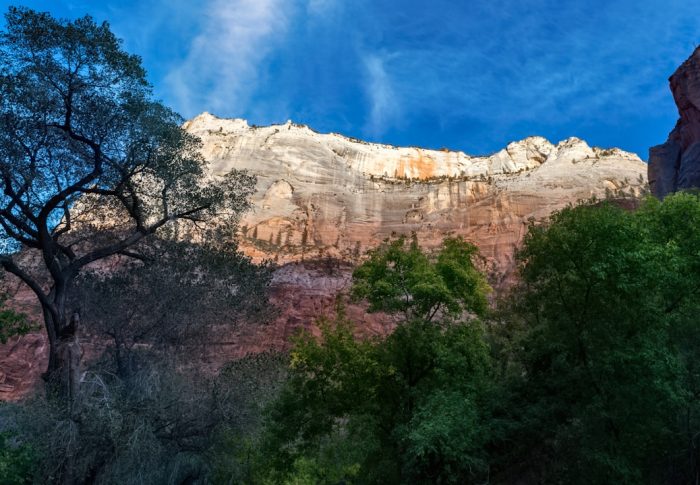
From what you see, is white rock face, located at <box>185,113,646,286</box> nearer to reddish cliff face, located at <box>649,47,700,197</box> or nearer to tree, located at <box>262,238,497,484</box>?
reddish cliff face, located at <box>649,47,700,197</box>

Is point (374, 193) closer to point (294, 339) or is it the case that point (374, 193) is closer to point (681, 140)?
point (681, 140)

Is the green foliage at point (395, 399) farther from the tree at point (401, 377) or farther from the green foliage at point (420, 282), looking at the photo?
the green foliage at point (420, 282)

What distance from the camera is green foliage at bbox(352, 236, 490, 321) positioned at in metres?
16.3

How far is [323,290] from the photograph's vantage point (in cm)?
5697

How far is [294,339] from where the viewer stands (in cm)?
1823

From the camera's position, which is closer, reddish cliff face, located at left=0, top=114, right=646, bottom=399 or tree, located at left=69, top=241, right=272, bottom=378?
tree, located at left=69, top=241, right=272, bottom=378

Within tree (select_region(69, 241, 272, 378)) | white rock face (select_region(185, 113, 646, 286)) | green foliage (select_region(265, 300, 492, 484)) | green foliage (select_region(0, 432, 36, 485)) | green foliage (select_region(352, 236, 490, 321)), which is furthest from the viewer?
white rock face (select_region(185, 113, 646, 286))

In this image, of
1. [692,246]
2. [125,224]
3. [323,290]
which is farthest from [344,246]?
[692,246]

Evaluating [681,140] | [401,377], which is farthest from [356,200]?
[401,377]

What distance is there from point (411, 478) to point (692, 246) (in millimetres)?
10019

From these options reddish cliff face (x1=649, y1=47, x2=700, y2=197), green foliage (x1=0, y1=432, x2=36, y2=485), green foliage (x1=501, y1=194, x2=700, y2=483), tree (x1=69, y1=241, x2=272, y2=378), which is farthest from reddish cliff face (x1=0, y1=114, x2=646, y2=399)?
green foliage (x1=0, y1=432, x2=36, y2=485)

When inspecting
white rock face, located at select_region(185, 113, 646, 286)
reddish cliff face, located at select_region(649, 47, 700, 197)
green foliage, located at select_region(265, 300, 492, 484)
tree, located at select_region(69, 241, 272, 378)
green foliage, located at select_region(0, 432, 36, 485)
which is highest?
white rock face, located at select_region(185, 113, 646, 286)

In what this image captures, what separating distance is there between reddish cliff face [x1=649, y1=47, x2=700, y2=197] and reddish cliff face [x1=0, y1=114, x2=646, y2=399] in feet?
80.4

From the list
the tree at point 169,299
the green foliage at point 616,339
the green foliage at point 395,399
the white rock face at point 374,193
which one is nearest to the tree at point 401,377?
the green foliage at point 395,399
